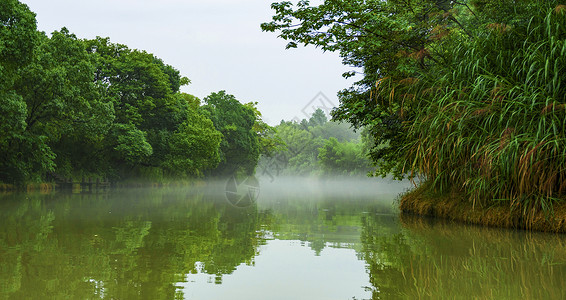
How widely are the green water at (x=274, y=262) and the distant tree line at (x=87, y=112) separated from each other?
13233 mm

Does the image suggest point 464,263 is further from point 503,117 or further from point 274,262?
point 503,117

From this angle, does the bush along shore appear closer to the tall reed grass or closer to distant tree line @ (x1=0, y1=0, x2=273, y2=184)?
the tall reed grass

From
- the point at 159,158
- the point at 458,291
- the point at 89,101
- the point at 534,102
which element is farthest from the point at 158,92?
the point at 458,291

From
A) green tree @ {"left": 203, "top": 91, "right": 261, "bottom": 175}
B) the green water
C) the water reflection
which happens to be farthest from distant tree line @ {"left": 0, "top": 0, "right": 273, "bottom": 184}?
the water reflection

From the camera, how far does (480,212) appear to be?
30.8ft

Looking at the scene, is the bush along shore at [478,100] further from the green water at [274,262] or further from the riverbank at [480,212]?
the green water at [274,262]

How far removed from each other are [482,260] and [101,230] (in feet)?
20.6

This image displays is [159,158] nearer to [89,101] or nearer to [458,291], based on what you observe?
[89,101]

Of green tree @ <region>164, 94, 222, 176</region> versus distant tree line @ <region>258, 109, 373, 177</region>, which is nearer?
green tree @ <region>164, 94, 222, 176</region>

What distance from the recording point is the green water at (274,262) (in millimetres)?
4191

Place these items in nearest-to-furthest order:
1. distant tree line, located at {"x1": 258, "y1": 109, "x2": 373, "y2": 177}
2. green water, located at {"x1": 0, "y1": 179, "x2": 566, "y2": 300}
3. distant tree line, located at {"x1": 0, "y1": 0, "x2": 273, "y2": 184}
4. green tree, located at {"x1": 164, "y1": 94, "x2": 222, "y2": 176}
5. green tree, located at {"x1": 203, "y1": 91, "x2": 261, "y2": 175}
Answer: green water, located at {"x1": 0, "y1": 179, "x2": 566, "y2": 300}
distant tree line, located at {"x1": 0, "y1": 0, "x2": 273, "y2": 184}
green tree, located at {"x1": 164, "y1": 94, "x2": 222, "y2": 176}
green tree, located at {"x1": 203, "y1": 91, "x2": 261, "y2": 175}
distant tree line, located at {"x1": 258, "y1": 109, "x2": 373, "y2": 177}

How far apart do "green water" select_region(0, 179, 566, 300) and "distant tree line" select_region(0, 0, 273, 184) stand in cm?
1323

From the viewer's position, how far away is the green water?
165 inches

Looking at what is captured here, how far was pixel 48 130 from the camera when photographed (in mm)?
26547
